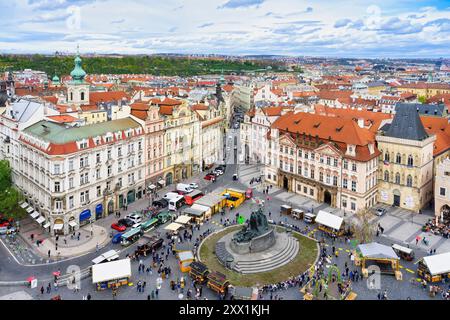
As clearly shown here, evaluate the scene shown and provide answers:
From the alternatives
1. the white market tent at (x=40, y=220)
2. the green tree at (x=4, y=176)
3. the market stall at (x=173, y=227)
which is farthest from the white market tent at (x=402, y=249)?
the green tree at (x=4, y=176)

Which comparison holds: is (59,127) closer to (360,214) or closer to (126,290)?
(126,290)

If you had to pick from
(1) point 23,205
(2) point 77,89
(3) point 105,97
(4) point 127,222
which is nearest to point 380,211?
(4) point 127,222

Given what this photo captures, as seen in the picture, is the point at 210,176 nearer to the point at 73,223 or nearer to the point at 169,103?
the point at 169,103

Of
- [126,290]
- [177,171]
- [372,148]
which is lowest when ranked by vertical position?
[126,290]

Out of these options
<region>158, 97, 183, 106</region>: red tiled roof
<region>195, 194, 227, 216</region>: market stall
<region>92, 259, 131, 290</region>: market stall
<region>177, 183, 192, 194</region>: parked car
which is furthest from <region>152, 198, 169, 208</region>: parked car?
<region>92, 259, 131, 290</region>: market stall

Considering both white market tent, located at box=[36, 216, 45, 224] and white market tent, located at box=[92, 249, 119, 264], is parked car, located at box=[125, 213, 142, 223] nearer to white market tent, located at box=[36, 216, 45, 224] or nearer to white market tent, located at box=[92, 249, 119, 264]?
white market tent, located at box=[36, 216, 45, 224]

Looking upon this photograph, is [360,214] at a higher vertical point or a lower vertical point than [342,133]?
lower
